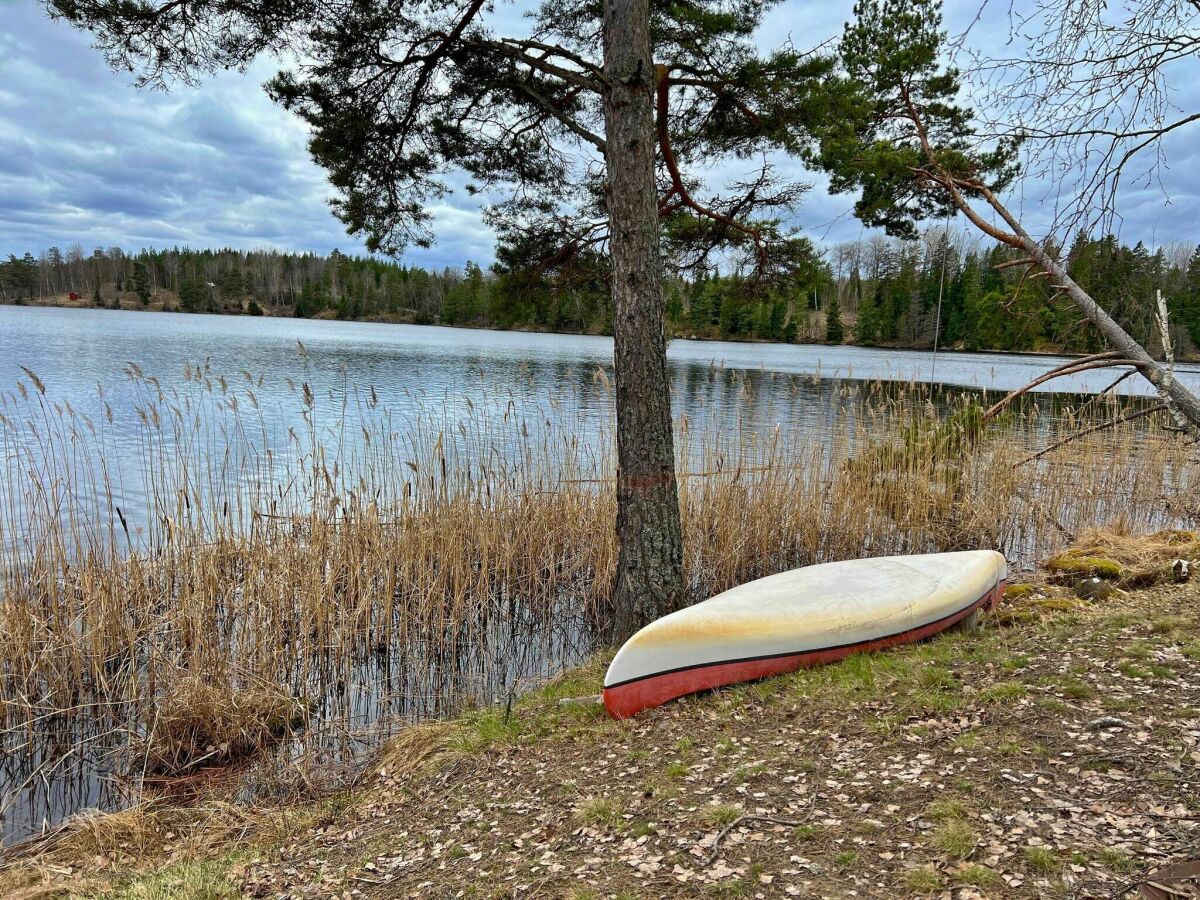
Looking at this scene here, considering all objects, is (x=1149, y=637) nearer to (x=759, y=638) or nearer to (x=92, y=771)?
(x=759, y=638)

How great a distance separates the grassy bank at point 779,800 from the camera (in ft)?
7.33

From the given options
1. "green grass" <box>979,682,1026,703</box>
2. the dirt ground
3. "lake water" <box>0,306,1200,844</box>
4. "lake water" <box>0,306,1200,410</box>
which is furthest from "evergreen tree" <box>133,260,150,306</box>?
"green grass" <box>979,682,1026,703</box>

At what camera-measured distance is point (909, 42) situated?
7242 mm

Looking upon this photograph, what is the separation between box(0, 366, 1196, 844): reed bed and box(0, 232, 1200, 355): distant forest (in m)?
1.79

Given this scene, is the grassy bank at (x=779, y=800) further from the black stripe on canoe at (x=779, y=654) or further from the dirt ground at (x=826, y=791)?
the black stripe on canoe at (x=779, y=654)

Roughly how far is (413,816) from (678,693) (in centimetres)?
149

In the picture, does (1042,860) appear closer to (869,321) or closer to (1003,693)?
(1003,693)

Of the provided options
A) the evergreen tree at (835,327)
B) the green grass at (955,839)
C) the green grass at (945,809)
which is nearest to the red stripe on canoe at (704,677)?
the green grass at (945,809)

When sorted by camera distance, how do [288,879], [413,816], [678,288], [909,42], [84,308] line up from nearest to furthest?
[288,879] → [413,816] → [909,42] → [678,288] → [84,308]

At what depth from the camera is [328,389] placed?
59.5ft

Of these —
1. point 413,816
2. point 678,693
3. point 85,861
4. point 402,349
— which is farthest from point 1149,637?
point 402,349

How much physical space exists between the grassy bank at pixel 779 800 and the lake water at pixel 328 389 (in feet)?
3.81

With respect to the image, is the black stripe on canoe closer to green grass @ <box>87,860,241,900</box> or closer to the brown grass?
green grass @ <box>87,860,241,900</box>

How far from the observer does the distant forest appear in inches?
231
